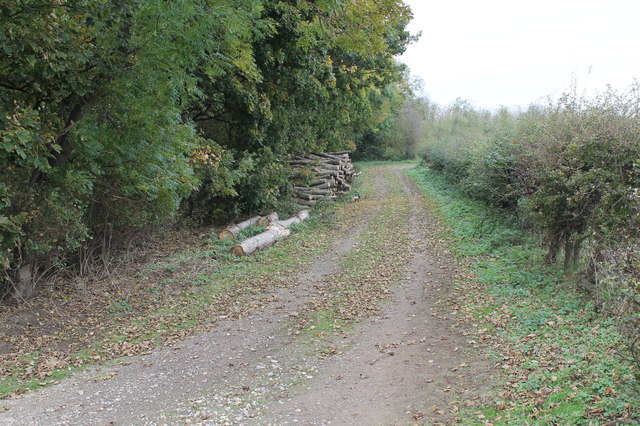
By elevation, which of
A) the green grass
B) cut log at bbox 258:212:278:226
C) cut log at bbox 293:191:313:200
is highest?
cut log at bbox 293:191:313:200

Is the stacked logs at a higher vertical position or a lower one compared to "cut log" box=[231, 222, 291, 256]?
higher

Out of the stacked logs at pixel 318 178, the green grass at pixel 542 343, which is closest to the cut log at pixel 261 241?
the stacked logs at pixel 318 178

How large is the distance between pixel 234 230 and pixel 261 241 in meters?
1.48

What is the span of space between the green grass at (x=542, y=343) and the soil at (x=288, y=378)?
0.40 metres

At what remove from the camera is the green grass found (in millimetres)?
4531

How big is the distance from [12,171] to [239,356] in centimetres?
477

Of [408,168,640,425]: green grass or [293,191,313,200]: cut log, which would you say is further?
[293,191,313,200]: cut log

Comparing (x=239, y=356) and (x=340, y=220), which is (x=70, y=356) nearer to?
(x=239, y=356)

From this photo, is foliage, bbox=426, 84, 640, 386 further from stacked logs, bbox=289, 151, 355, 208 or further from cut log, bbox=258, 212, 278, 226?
stacked logs, bbox=289, 151, 355, 208

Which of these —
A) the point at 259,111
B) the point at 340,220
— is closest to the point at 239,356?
the point at 259,111

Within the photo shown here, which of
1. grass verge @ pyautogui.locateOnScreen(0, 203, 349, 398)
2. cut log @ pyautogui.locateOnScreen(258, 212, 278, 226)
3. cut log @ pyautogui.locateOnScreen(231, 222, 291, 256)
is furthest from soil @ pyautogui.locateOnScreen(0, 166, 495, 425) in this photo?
cut log @ pyautogui.locateOnScreen(258, 212, 278, 226)

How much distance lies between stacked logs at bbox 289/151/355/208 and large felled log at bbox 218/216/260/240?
166 inches

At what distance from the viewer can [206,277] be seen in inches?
424

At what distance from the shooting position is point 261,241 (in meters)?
13.6
